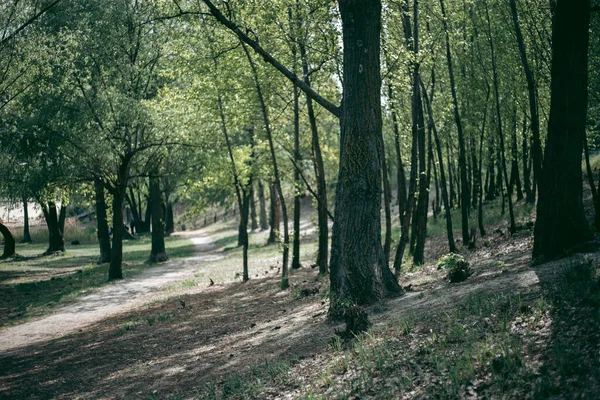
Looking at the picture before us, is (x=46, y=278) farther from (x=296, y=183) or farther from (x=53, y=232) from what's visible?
(x=296, y=183)

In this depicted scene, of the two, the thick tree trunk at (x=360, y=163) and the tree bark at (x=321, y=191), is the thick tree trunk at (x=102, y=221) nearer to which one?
the tree bark at (x=321, y=191)

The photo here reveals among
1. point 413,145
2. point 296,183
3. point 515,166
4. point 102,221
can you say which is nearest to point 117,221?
point 102,221

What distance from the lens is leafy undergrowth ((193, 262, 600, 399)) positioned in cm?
475

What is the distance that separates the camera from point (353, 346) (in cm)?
699

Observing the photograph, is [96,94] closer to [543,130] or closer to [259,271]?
[259,271]

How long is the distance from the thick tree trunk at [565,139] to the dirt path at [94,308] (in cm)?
1182

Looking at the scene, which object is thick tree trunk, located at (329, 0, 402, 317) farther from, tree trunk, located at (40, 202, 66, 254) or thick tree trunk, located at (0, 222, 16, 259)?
tree trunk, located at (40, 202, 66, 254)

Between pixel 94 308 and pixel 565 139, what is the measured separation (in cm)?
1465

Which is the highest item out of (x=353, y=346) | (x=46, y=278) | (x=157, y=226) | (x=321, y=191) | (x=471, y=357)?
(x=321, y=191)

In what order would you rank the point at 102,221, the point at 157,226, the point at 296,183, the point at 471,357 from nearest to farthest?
the point at 471,357 < the point at 296,183 < the point at 102,221 < the point at 157,226

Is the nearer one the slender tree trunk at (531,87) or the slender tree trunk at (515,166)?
the slender tree trunk at (531,87)

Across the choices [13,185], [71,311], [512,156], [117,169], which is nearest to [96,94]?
[117,169]

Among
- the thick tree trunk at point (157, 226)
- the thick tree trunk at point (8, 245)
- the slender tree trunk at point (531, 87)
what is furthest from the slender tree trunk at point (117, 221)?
the slender tree trunk at point (531, 87)

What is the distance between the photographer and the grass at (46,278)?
17.6 meters
